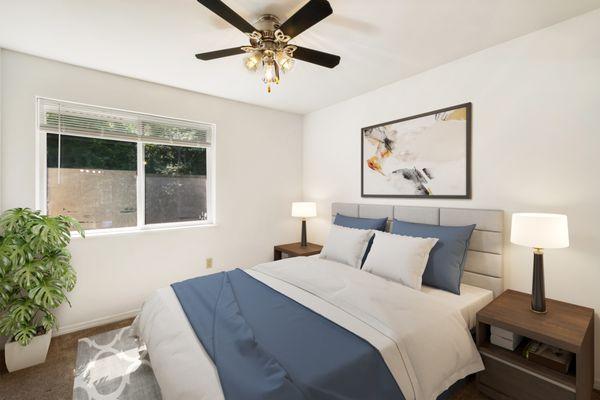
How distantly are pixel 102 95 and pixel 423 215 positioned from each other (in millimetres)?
3333

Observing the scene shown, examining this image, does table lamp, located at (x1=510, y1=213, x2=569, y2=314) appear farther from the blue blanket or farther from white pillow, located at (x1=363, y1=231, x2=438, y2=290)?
the blue blanket

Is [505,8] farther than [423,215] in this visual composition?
No

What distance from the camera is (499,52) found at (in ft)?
7.17

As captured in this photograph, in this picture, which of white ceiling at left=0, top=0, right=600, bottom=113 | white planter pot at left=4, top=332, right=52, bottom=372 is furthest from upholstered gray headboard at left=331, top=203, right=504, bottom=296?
white planter pot at left=4, top=332, right=52, bottom=372

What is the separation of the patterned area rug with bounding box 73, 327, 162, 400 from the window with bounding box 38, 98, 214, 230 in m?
1.12

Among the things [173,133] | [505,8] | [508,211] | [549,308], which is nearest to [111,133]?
[173,133]

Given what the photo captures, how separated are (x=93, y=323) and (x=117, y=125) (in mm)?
1997

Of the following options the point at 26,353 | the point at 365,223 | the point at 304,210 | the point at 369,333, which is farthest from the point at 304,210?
the point at 26,353

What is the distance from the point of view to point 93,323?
2.68 m

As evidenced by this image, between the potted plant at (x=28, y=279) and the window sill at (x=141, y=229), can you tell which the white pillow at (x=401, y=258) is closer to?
the window sill at (x=141, y=229)

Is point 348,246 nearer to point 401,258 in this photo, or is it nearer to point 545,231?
point 401,258

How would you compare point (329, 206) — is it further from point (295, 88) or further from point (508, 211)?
point (508, 211)

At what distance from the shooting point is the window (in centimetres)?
258

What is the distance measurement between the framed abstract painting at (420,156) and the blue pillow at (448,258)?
404 mm
